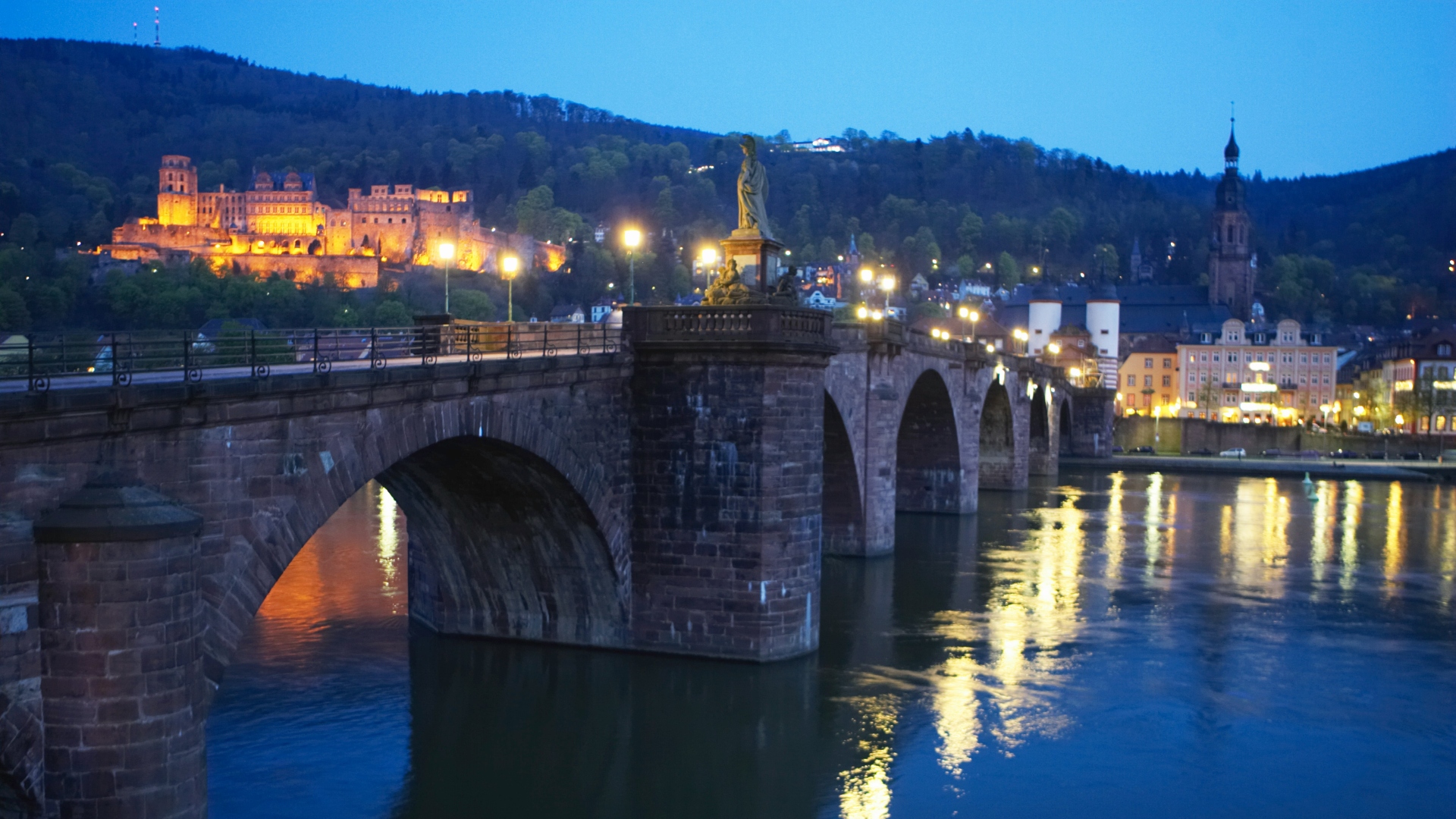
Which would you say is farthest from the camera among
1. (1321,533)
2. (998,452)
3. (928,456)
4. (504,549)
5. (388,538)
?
(998,452)

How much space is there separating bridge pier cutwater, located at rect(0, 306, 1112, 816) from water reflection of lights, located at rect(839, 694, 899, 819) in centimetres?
186

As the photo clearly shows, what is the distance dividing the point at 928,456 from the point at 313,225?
128433mm

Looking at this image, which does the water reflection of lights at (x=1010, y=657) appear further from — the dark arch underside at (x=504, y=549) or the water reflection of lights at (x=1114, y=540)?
the dark arch underside at (x=504, y=549)

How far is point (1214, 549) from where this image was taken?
143ft

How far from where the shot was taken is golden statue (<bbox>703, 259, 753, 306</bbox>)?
2455 centimetres

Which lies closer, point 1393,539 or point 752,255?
point 752,255

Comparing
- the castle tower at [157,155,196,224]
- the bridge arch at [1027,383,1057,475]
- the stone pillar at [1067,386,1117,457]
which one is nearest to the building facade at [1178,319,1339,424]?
the stone pillar at [1067,386,1117,457]

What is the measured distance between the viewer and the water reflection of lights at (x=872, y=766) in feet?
59.9

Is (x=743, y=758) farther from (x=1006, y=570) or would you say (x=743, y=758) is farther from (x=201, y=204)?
(x=201, y=204)

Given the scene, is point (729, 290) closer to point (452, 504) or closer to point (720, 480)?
point (720, 480)

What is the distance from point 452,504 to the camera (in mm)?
23672

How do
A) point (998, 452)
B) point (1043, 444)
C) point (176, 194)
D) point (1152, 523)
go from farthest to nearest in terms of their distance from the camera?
point (176, 194) < point (1043, 444) < point (998, 452) < point (1152, 523)

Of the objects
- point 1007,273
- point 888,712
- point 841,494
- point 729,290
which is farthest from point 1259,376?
point 888,712

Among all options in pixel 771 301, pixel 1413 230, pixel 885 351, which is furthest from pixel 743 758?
pixel 1413 230
